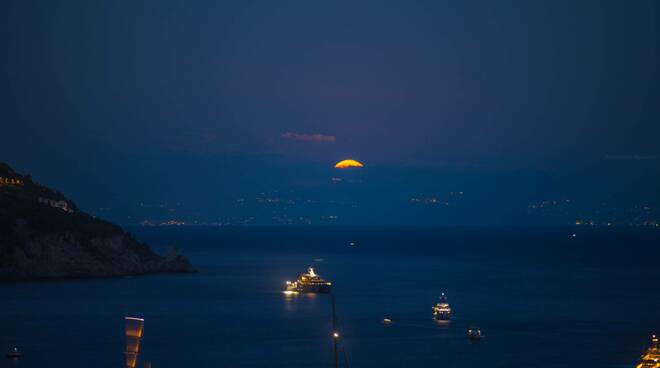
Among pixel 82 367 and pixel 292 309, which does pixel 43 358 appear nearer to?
pixel 82 367

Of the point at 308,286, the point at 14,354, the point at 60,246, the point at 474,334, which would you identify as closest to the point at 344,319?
the point at 474,334

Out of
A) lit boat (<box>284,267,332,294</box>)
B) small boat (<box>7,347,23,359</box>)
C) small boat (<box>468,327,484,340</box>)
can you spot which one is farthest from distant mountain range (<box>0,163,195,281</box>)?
small boat (<box>468,327,484,340</box>)

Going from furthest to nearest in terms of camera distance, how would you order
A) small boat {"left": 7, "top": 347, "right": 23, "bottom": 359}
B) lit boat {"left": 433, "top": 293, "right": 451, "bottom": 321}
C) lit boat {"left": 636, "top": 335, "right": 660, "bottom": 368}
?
lit boat {"left": 433, "top": 293, "right": 451, "bottom": 321}, small boat {"left": 7, "top": 347, "right": 23, "bottom": 359}, lit boat {"left": 636, "top": 335, "right": 660, "bottom": 368}

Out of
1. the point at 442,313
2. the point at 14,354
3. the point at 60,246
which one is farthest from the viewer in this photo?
the point at 60,246

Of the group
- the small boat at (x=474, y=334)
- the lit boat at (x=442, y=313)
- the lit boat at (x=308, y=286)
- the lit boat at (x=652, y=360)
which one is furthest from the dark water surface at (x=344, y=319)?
the lit boat at (x=652, y=360)

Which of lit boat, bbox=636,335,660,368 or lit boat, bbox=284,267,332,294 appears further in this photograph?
lit boat, bbox=284,267,332,294

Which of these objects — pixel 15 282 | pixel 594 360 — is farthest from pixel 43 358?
pixel 15 282

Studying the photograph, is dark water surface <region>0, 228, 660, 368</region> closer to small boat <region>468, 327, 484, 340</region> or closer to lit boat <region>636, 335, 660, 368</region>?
small boat <region>468, 327, 484, 340</region>

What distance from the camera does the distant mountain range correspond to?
407 feet

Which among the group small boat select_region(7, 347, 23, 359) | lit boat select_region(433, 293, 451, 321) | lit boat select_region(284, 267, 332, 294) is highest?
lit boat select_region(284, 267, 332, 294)

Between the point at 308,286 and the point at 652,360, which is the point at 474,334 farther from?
the point at 308,286

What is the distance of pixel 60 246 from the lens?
5012 inches

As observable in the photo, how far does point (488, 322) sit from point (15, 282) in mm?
57261

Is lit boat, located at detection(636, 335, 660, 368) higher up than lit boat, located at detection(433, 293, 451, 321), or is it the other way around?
lit boat, located at detection(433, 293, 451, 321)
